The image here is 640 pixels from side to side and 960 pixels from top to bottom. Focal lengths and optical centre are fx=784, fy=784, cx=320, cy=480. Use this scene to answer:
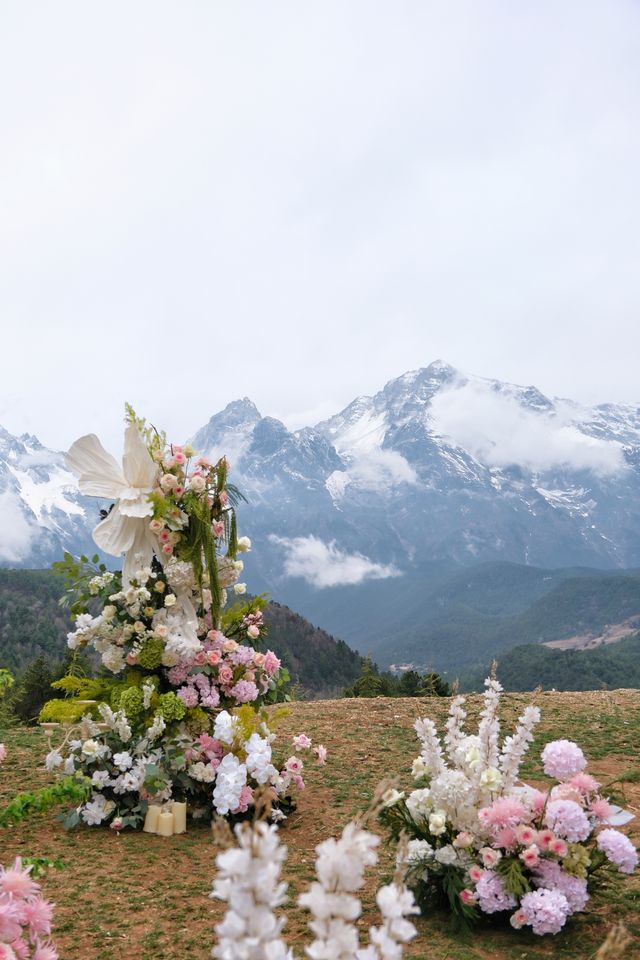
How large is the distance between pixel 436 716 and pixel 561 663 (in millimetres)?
104097

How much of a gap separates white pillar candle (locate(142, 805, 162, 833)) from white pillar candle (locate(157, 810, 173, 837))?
0.03m

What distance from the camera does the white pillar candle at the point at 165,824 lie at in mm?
5949

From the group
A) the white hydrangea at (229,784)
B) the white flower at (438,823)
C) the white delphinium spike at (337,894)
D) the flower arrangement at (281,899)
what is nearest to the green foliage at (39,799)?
the white hydrangea at (229,784)

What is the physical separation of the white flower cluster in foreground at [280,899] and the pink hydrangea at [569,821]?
2523 mm

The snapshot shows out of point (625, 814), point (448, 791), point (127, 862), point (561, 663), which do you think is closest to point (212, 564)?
point (127, 862)

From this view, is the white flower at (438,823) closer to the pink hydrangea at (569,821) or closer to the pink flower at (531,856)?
the pink flower at (531,856)

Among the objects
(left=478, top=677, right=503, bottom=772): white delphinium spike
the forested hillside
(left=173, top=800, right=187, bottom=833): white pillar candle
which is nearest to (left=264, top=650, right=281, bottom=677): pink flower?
(left=173, top=800, right=187, bottom=833): white pillar candle

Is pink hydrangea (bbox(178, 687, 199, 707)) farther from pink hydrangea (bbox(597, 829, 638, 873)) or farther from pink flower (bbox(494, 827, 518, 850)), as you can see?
pink hydrangea (bbox(597, 829, 638, 873))

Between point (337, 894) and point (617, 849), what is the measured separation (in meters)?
2.86

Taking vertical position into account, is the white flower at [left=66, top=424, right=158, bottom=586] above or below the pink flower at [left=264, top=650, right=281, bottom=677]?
above

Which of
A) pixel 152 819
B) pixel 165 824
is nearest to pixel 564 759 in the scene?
pixel 165 824

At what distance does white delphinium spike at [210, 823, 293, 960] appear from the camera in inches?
49.1

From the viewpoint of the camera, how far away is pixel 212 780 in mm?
6012

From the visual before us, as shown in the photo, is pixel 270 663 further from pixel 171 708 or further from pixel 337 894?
pixel 337 894
